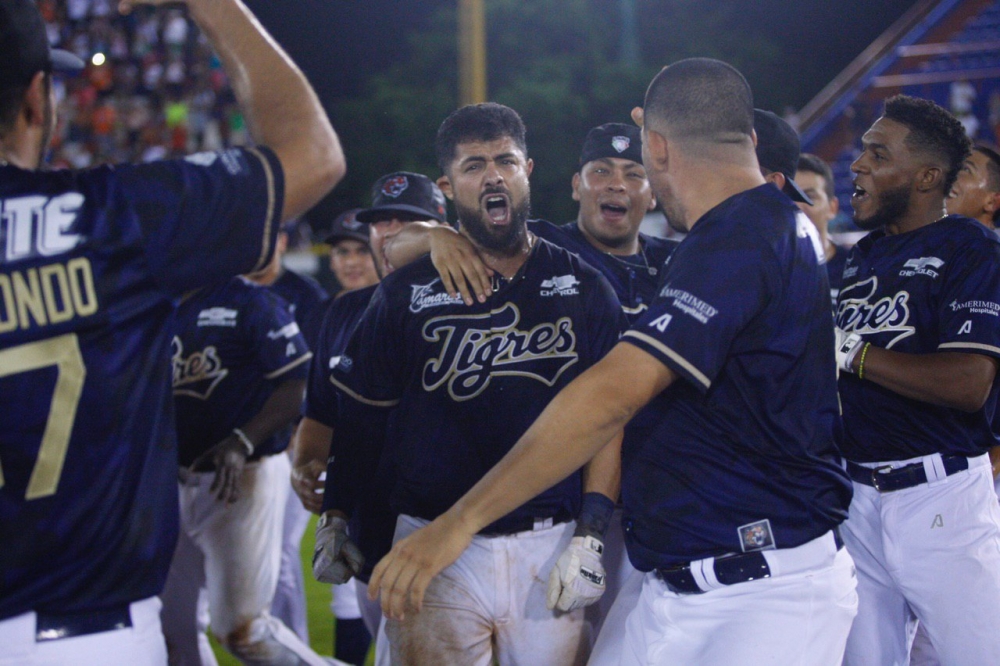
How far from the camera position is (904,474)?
3650 mm

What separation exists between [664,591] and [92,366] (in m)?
1.63

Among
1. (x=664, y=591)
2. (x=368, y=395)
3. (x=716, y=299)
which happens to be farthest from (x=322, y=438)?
(x=716, y=299)

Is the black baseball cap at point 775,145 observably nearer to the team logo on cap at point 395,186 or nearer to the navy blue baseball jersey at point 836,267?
the navy blue baseball jersey at point 836,267

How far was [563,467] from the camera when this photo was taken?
2.37 meters

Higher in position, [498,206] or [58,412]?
[58,412]

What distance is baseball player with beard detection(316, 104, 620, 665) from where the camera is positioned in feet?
10.9

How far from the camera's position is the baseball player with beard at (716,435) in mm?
2373

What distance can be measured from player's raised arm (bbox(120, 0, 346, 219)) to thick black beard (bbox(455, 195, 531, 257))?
1.58 metres

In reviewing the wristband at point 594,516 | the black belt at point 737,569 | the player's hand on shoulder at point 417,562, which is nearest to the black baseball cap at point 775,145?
the wristband at point 594,516

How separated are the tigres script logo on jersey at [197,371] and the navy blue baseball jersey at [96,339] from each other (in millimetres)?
3074

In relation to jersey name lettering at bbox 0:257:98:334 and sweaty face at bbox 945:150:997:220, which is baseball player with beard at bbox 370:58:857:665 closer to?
jersey name lettering at bbox 0:257:98:334

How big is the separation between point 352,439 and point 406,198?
167 centimetres

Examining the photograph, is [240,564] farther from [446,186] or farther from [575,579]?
[575,579]

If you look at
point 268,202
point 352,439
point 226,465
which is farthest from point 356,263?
point 268,202
